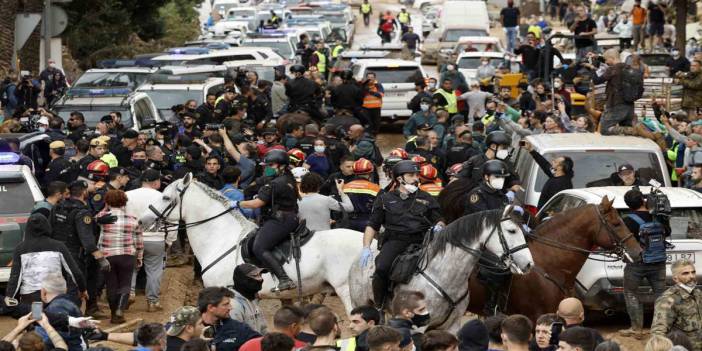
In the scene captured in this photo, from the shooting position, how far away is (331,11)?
6316 cm

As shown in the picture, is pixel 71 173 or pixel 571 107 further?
pixel 571 107

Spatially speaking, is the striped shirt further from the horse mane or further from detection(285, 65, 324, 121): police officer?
detection(285, 65, 324, 121): police officer

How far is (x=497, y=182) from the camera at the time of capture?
14891mm

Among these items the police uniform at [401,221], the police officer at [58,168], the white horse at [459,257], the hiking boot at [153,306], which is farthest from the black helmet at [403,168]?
the police officer at [58,168]

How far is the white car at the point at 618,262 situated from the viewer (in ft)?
50.5

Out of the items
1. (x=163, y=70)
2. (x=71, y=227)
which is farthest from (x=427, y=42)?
(x=71, y=227)

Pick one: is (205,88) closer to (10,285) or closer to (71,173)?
(71,173)

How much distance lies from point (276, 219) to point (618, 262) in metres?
3.69

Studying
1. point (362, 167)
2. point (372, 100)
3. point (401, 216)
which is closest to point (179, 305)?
point (362, 167)

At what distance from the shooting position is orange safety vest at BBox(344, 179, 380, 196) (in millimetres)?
17016

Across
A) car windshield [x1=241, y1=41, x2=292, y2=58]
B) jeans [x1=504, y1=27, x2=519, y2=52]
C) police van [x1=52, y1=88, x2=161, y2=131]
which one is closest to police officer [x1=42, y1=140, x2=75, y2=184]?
police van [x1=52, y1=88, x2=161, y2=131]

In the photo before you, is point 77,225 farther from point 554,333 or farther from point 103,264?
point 554,333

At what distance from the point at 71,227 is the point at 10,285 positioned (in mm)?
1962

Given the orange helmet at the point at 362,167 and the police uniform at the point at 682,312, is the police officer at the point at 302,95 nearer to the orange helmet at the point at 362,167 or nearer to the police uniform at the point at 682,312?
the orange helmet at the point at 362,167
